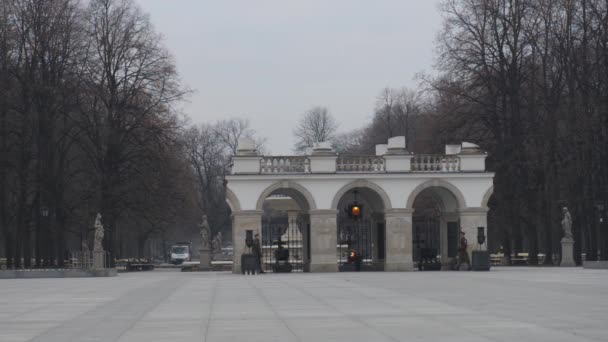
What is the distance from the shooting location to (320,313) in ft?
65.6

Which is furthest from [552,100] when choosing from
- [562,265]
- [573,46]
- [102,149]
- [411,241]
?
[102,149]

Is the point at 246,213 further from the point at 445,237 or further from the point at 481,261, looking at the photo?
the point at 481,261

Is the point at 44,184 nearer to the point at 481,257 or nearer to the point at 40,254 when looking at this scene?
the point at 40,254

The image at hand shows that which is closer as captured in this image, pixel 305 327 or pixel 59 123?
pixel 305 327

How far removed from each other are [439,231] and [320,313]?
30.1 meters

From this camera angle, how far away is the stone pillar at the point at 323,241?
4569 cm

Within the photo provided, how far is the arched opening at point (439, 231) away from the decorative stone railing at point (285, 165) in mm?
4759

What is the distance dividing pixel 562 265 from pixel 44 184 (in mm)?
24124

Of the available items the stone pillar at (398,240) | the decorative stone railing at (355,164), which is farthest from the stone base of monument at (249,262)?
the stone pillar at (398,240)

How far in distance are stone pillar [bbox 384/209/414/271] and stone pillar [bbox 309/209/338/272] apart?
2252mm

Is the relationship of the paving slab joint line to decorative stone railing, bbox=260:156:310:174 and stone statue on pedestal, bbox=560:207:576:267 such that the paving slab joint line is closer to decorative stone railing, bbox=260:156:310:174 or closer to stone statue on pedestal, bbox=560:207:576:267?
decorative stone railing, bbox=260:156:310:174

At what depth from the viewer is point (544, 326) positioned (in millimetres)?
16719

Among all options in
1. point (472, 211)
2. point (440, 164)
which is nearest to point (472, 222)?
point (472, 211)

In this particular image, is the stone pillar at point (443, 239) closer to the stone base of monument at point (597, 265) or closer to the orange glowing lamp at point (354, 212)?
the orange glowing lamp at point (354, 212)
